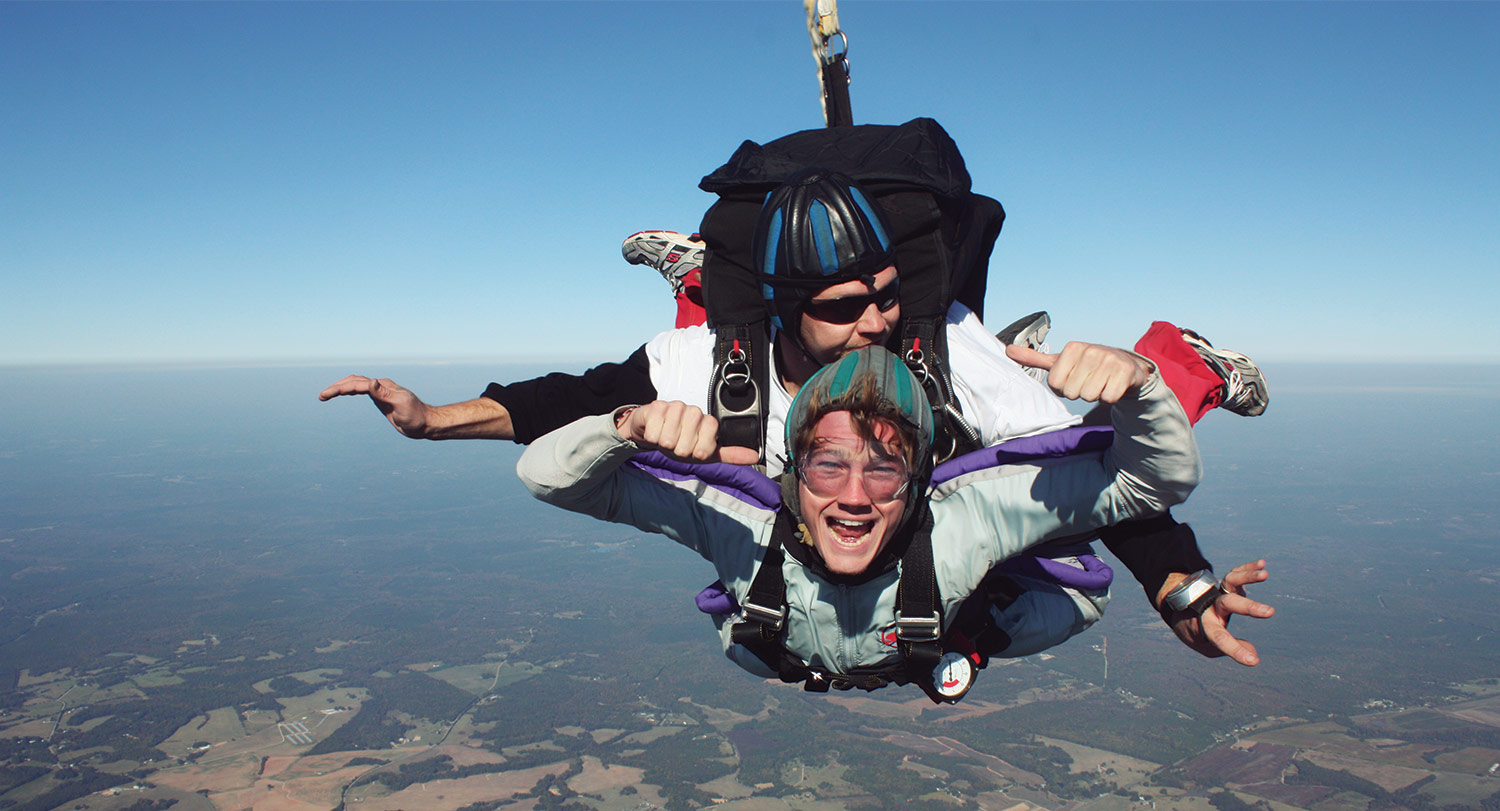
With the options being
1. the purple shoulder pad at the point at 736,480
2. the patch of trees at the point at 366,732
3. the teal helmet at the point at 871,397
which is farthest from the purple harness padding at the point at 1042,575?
the patch of trees at the point at 366,732

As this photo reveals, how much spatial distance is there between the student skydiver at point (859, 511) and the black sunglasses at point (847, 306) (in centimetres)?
34

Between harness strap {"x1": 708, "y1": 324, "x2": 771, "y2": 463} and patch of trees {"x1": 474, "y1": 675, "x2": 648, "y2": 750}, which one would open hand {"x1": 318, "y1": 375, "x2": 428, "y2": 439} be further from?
patch of trees {"x1": 474, "y1": 675, "x2": 648, "y2": 750}

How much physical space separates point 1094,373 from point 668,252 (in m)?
3.54

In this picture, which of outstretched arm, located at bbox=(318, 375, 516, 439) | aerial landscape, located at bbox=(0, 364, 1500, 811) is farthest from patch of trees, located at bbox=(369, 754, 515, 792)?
outstretched arm, located at bbox=(318, 375, 516, 439)

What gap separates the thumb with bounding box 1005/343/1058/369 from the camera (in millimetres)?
2074

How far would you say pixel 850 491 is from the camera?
8.58ft

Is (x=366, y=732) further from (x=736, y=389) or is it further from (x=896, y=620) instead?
(x=896, y=620)

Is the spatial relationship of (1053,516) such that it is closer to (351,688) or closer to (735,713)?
(735,713)

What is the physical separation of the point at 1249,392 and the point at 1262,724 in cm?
10840

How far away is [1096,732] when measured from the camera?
90.1 metres

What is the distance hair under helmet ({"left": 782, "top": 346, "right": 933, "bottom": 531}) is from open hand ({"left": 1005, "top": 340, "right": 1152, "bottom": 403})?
30.8 inches

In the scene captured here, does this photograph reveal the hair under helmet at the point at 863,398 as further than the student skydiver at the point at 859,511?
Yes

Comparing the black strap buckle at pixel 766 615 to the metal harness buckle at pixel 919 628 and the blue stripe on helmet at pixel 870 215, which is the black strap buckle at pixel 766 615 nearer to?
the metal harness buckle at pixel 919 628

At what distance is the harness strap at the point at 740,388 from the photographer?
10.4 ft
